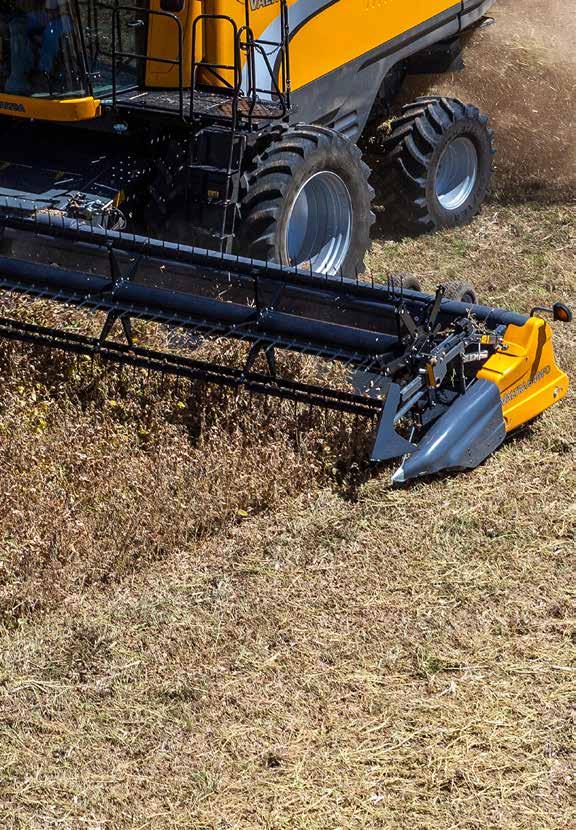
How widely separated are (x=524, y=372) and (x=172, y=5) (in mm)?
2537

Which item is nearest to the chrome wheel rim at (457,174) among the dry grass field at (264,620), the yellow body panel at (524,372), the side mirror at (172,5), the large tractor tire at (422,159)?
the large tractor tire at (422,159)

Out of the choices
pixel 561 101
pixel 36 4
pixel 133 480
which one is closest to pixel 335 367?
pixel 133 480

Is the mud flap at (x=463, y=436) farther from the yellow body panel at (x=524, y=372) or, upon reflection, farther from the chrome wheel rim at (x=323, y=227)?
the chrome wheel rim at (x=323, y=227)

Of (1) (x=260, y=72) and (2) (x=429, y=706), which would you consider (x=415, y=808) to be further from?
(1) (x=260, y=72)

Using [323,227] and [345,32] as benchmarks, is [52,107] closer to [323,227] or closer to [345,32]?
[323,227]

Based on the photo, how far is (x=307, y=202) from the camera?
6.45 meters

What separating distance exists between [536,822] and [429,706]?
1.61ft

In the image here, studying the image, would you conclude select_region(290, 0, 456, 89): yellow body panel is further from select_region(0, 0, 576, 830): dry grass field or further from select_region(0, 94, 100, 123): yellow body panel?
select_region(0, 0, 576, 830): dry grass field

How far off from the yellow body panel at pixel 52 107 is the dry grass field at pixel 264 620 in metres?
1.23

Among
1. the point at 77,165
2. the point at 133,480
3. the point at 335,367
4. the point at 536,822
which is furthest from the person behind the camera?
the point at 77,165

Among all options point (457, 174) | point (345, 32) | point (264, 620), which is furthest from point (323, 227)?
point (264, 620)

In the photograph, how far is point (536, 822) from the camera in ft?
9.68

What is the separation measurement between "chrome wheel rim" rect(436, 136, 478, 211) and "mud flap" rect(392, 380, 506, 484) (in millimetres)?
3989

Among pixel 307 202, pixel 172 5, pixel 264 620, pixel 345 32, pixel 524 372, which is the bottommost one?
pixel 264 620
